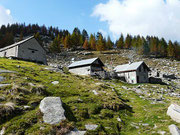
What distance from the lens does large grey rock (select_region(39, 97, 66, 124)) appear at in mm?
7531

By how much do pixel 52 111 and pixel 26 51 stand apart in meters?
38.5

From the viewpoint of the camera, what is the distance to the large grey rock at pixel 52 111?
24.7 feet

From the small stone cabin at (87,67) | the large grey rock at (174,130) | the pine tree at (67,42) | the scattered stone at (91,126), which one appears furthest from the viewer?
the pine tree at (67,42)

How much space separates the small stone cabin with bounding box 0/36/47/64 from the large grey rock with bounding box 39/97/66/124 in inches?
1389

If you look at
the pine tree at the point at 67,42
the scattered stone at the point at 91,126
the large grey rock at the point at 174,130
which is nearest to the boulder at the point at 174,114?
the large grey rock at the point at 174,130

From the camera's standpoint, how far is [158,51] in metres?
108

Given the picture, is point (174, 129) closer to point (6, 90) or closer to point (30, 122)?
point (30, 122)

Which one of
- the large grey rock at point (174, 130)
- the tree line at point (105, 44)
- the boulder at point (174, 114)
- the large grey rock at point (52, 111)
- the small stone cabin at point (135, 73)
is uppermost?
the tree line at point (105, 44)

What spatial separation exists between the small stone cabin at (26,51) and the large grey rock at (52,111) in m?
35.3

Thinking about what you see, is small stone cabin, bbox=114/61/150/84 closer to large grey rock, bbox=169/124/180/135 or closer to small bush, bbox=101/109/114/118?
small bush, bbox=101/109/114/118

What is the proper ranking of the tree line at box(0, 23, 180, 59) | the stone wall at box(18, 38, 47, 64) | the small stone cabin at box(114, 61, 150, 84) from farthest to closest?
the tree line at box(0, 23, 180, 59) < the small stone cabin at box(114, 61, 150, 84) < the stone wall at box(18, 38, 47, 64)

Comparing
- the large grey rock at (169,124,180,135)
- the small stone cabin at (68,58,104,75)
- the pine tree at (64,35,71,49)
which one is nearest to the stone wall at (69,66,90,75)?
the small stone cabin at (68,58,104,75)

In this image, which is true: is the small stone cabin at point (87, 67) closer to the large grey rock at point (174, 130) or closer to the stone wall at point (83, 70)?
the stone wall at point (83, 70)

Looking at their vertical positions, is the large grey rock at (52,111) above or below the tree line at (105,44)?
below
